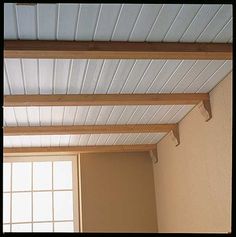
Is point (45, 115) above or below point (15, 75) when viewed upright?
below

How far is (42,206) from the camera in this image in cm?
643

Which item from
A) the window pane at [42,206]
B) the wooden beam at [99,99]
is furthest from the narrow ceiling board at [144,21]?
the window pane at [42,206]

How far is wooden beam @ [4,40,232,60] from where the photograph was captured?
9.42ft

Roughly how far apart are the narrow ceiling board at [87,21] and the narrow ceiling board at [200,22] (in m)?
0.69

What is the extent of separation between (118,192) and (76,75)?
10.9ft

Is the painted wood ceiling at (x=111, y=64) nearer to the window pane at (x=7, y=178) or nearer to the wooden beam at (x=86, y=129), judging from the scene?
the wooden beam at (x=86, y=129)

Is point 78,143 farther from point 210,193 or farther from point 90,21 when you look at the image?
point 90,21

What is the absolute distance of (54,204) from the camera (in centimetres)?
646

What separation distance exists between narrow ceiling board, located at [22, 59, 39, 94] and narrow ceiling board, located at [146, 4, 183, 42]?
100 centimetres

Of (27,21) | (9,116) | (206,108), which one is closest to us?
(27,21)

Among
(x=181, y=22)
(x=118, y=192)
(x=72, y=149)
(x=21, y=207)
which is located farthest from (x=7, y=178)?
(x=181, y=22)

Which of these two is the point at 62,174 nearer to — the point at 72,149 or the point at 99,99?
the point at 72,149

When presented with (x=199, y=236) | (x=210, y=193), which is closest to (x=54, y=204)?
(x=210, y=193)

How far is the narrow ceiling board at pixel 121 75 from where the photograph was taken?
3429mm
